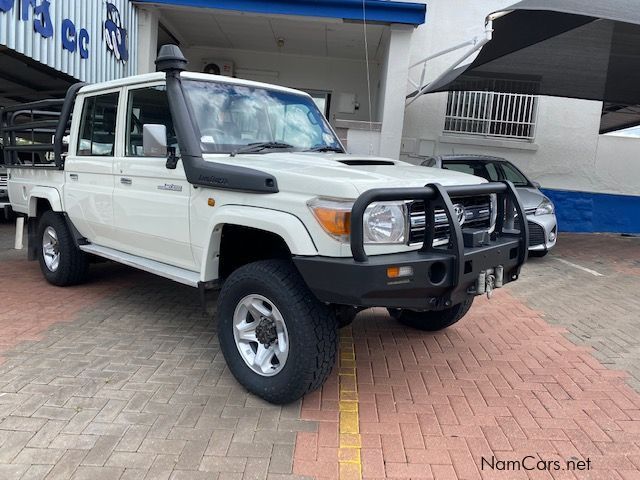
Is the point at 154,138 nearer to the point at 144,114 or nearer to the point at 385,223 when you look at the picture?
the point at 144,114

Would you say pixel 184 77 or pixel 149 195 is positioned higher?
pixel 184 77

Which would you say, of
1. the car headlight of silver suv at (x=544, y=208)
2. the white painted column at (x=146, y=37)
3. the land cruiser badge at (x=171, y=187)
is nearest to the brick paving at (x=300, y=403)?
the land cruiser badge at (x=171, y=187)

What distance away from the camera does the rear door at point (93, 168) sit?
4562 mm

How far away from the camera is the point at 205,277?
139 inches

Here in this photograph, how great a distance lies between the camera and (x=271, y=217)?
9.91ft

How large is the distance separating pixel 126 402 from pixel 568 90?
30.9 ft

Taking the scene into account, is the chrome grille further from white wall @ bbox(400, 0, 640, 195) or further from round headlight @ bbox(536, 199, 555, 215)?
white wall @ bbox(400, 0, 640, 195)

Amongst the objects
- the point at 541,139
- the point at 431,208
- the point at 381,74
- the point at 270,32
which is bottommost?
the point at 431,208

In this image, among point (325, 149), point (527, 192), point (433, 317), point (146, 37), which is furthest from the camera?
point (146, 37)

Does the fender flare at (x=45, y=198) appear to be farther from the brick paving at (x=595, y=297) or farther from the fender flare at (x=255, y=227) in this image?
the brick paving at (x=595, y=297)

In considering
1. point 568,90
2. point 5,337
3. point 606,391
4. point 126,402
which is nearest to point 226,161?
point 126,402

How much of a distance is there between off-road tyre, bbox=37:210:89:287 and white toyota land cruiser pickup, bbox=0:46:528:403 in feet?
0.88

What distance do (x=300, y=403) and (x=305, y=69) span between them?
34.6ft

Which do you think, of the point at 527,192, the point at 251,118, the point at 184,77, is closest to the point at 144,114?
the point at 184,77
